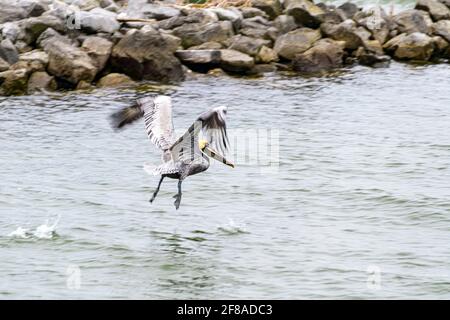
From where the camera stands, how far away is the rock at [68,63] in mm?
20953

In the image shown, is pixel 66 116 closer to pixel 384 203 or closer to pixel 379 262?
pixel 384 203

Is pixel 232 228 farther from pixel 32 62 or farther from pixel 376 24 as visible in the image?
pixel 376 24

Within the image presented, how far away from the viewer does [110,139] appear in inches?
719

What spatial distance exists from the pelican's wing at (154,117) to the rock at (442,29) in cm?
1469

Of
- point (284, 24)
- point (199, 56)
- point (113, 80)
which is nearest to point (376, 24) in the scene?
point (284, 24)

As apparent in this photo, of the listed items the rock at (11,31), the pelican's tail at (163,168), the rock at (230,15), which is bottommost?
the rock at (230,15)

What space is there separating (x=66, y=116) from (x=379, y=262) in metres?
9.15

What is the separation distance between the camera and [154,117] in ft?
41.2

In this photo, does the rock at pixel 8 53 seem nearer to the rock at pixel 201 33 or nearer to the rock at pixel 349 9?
the rock at pixel 201 33

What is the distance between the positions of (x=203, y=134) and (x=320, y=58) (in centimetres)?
1197

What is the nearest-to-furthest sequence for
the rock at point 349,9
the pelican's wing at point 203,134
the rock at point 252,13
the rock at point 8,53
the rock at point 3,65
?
the pelican's wing at point 203,134 → the rock at point 3,65 → the rock at point 8,53 → the rock at point 252,13 → the rock at point 349,9

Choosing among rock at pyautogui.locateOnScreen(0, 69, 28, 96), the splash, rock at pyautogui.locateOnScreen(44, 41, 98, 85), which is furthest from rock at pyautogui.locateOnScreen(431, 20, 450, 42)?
the splash

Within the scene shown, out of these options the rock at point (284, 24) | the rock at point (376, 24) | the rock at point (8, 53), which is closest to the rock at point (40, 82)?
the rock at point (8, 53)

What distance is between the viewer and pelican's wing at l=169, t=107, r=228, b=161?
11266mm
